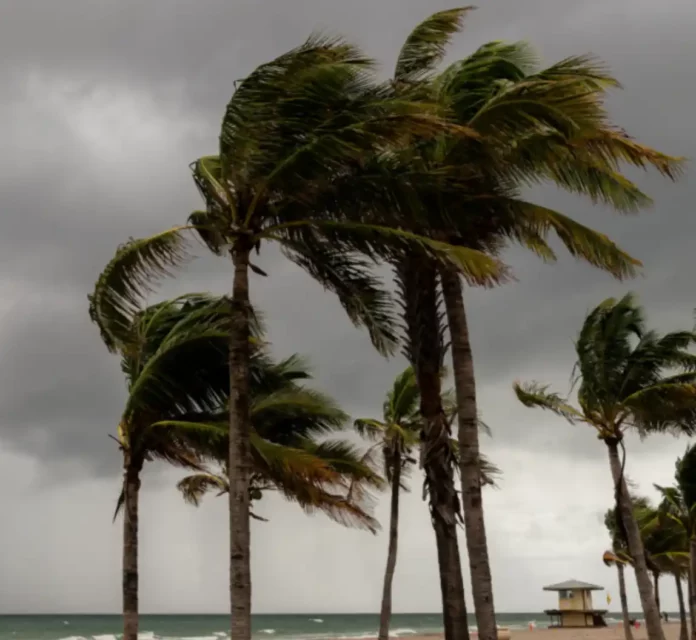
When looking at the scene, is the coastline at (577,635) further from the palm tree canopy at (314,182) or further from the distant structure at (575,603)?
the palm tree canopy at (314,182)

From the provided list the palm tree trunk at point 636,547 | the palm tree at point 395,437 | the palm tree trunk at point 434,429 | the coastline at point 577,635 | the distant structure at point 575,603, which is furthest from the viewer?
the distant structure at point 575,603

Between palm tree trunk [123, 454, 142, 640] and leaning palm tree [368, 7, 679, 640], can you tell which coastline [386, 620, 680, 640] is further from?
leaning palm tree [368, 7, 679, 640]

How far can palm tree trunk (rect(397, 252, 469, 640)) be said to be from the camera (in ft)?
42.1

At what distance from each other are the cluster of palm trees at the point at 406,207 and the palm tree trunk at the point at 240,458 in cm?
2

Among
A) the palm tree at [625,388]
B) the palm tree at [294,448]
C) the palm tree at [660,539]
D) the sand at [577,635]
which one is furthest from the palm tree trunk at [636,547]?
the sand at [577,635]

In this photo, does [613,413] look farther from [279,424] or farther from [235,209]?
[235,209]

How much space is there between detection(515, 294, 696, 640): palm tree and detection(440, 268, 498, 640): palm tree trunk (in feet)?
24.1

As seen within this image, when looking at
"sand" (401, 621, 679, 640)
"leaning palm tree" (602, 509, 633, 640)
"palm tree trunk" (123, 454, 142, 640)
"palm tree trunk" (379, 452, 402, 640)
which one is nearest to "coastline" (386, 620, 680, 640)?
"sand" (401, 621, 679, 640)

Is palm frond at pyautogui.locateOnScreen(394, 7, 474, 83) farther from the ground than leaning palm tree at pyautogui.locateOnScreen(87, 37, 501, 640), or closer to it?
farther from the ground

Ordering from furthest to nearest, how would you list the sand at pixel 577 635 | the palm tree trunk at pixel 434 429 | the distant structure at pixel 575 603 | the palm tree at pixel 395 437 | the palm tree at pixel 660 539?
1. the distant structure at pixel 575 603
2. the sand at pixel 577 635
3. the palm tree at pixel 660 539
4. the palm tree at pixel 395 437
5. the palm tree trunk at pixel 434 429

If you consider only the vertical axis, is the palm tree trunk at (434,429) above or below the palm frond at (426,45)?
below

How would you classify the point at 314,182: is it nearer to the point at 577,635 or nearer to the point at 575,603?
the point at 577,635

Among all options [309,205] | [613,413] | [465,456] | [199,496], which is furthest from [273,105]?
[199,496]

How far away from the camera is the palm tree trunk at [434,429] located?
42.1ft
